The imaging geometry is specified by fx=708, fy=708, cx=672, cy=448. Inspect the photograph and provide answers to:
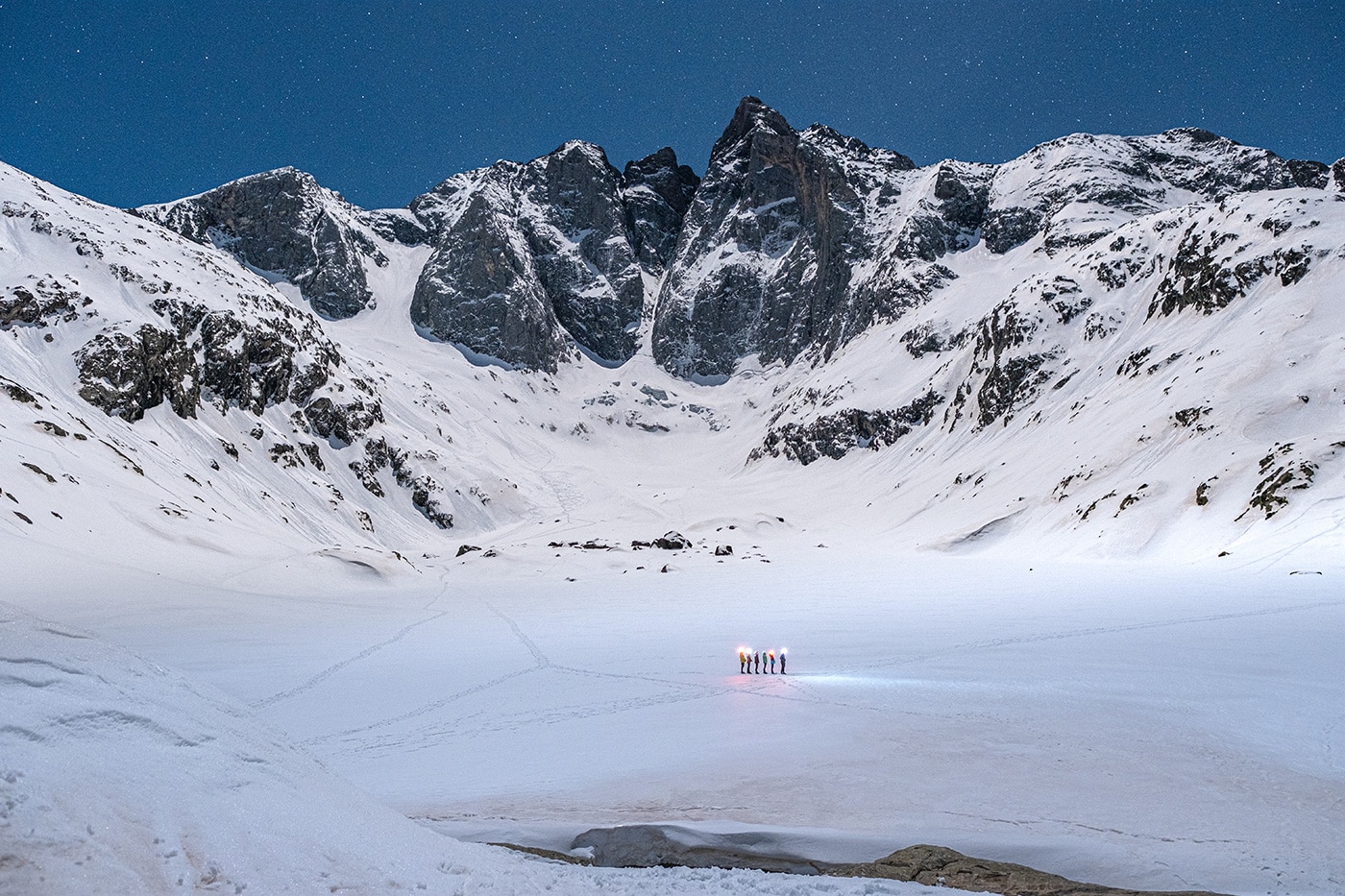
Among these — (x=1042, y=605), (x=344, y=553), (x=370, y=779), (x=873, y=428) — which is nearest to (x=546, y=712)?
(x=370, y=779)

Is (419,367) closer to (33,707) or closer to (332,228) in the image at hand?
(332,228)

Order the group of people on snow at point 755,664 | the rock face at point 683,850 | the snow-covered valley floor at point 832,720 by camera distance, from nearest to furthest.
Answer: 1. the rock face at point 683,850
2. the snow-covered valley floor at point 832,720
3. the group of people on snow at point 755,664

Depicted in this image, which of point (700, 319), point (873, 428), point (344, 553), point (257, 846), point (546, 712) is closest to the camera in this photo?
point (257, 846)

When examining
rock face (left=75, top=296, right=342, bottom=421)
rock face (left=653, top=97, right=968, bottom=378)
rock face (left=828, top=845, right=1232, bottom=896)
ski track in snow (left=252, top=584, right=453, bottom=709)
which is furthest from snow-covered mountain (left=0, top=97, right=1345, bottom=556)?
rock face (left=828, top=845, right=1232, bottom=896)

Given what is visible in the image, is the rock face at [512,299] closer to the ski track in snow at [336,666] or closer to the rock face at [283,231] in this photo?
the rock face at [283,231]

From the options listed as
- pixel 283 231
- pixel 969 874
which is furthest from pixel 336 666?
pixel 283 231

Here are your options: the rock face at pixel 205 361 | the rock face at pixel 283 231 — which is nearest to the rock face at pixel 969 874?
the rock face at pixel 205 361
